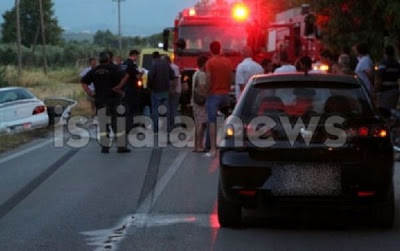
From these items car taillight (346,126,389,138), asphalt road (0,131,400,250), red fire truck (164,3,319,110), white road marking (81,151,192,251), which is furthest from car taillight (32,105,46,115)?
car taillight (346,126,389,138)

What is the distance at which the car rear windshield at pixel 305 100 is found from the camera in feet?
26.2

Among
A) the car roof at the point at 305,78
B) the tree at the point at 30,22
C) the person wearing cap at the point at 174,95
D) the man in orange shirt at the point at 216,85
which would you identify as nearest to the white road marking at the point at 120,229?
the car roof at the point at 305,78

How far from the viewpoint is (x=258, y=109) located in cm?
809

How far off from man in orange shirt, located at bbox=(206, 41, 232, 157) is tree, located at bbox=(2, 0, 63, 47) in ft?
269

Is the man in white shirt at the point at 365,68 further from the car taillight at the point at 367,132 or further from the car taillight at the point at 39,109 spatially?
the car taillight at the point at 39,109

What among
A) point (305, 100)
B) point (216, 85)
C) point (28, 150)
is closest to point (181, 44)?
point (28, 150)

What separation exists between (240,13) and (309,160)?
13.4 m

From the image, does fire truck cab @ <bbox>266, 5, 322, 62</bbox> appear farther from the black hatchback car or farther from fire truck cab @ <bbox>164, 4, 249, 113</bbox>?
the black hatchback car

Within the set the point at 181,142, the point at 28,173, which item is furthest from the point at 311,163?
the point at 181,142

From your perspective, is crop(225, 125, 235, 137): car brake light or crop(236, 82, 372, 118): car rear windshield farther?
crop(236, 82, 372, 118): car rear windshield

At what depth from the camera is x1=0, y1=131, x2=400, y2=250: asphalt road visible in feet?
24.8

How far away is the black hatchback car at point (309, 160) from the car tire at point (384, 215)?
0.01 m

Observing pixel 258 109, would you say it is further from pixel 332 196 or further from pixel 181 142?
pixel 181 142

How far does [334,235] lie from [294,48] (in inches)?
608
